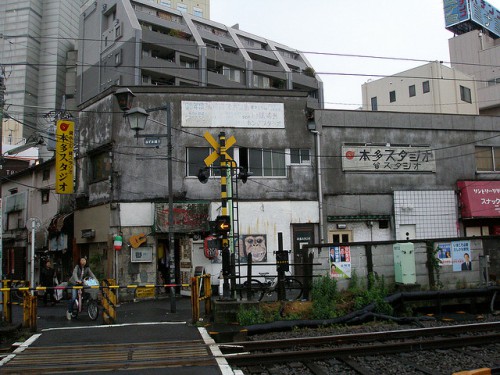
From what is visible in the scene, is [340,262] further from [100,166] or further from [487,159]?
[487,159]

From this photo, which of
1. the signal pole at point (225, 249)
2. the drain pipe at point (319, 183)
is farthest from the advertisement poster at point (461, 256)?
the drain pipe at point (319, 183)

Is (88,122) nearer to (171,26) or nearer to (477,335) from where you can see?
(477,335)

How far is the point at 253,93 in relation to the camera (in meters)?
22.6

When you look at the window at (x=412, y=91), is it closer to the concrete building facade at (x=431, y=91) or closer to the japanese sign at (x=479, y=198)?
the concrete building facade at (x=431, y=91)

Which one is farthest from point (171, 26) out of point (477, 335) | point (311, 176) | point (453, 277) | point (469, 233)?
point (477, 335)

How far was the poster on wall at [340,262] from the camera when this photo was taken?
14242 millimetres

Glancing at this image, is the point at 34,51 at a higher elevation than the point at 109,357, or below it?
higher

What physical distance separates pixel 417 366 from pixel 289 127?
15493 mm

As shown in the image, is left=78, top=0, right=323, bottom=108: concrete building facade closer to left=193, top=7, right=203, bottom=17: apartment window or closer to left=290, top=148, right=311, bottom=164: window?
left=193, top=7, right=203, bottom=17: apartment window

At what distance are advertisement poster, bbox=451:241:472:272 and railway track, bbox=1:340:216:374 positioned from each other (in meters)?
8.44

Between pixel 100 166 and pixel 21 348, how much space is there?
13274 mm

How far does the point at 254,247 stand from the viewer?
2156cm

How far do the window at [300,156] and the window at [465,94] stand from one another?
32056 millimetres

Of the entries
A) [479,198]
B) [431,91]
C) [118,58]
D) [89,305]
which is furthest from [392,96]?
[89,305]
